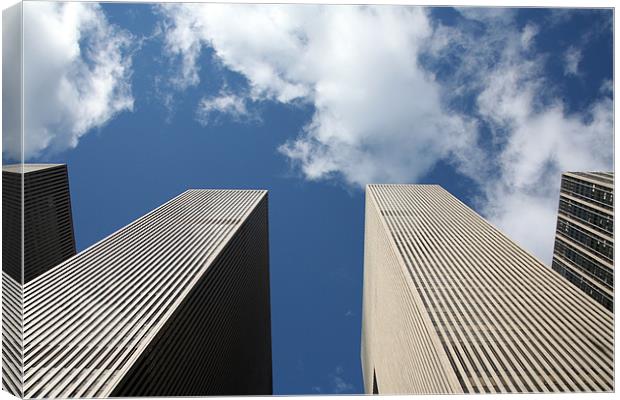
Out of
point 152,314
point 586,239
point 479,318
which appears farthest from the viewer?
point 586,239

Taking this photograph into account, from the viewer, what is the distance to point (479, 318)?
48469 millimetres

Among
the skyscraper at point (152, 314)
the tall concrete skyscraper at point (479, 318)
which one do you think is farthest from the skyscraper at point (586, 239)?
the skyscraper at point (152, 314)

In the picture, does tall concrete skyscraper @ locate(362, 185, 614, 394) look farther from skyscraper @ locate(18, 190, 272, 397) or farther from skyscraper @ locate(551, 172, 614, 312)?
skyscraper @ locate(18, 190, 272, 397)

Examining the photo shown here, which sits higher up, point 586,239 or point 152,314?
point 586,239

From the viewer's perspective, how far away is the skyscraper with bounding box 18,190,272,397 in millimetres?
36406

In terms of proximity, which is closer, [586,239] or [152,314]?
[152,314]

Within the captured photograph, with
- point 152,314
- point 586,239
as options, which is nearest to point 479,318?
point 586,239

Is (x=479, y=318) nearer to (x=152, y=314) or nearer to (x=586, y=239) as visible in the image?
(x=586, y=239)

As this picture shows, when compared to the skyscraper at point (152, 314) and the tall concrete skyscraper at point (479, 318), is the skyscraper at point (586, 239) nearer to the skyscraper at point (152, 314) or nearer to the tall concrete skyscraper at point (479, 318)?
the tall concrete skyscraper at point (479, 318)

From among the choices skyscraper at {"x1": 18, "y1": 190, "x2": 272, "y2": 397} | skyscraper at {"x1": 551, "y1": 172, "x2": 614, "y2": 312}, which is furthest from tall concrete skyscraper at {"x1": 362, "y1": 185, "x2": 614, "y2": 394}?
skyscraper at {"x1": 18, "y1": 190, "x2": 272, "y2": 397}

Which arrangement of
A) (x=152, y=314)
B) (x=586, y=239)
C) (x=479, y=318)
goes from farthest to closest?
1. (x=586, y=239)
2. (x=152, y=314)
3. (x=479, y=318)

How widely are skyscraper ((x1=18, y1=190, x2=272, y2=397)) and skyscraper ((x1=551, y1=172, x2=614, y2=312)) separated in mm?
57242

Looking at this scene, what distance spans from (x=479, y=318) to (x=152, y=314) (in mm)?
39295

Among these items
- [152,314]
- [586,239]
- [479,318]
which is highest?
[586,239]
